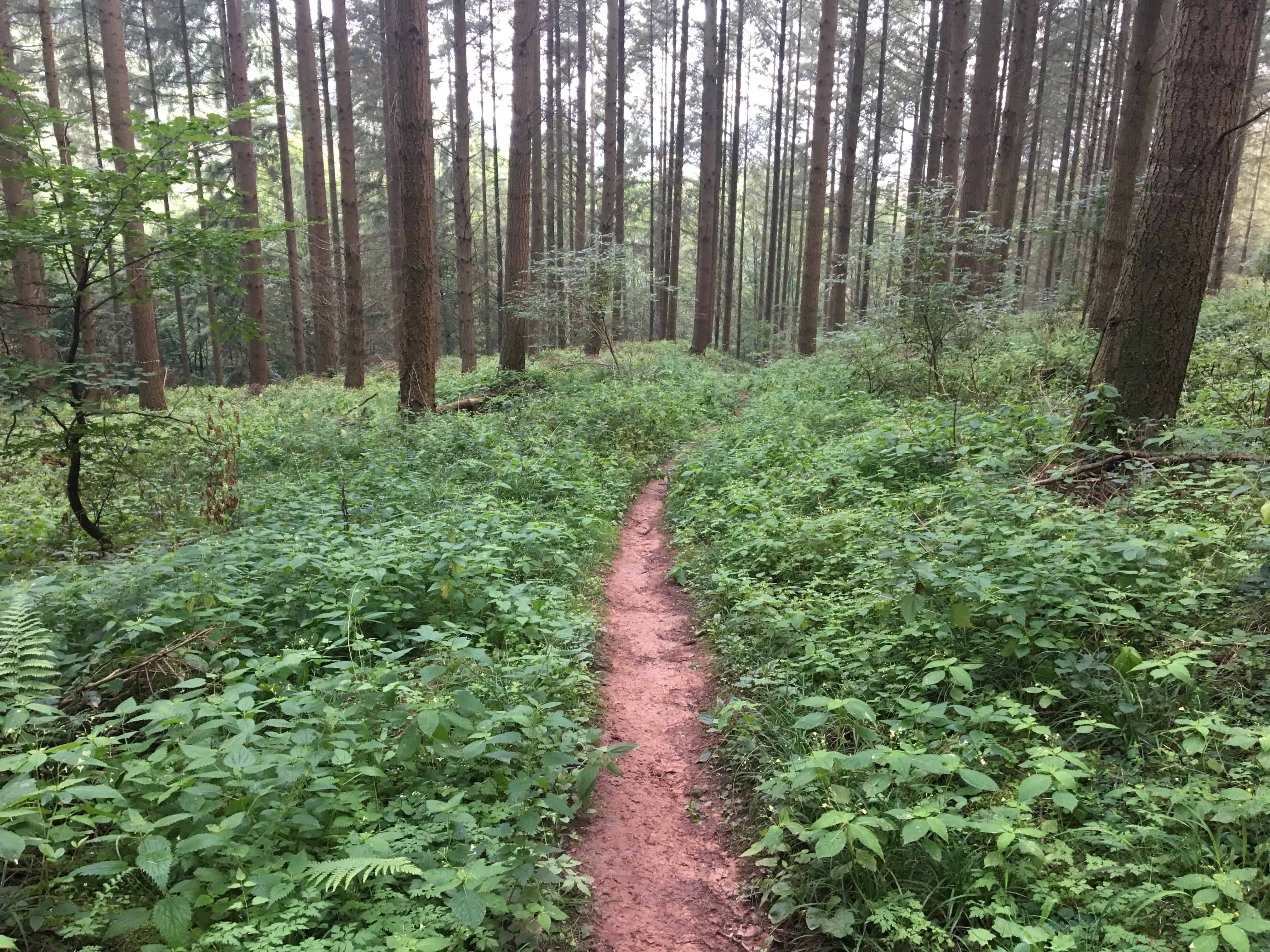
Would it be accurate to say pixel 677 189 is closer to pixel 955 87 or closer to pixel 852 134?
pixel 852 134

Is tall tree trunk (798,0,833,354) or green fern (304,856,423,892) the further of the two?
tall tree trunk (798,0,833,354)

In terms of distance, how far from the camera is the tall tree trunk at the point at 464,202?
15.3 m

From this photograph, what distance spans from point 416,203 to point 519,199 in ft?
17.0

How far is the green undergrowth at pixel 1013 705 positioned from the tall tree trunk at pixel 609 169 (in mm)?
11102

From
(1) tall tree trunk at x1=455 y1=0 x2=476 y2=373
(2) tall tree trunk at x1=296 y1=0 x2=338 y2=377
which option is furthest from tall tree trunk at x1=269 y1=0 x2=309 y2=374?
(1) tall tree trunk at x1=455 y1=0 x2=476 y2=373

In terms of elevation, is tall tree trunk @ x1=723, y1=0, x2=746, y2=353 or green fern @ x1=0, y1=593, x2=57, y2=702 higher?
tall tree trunk @ x1=723, y1=0, x2=746, y2=353

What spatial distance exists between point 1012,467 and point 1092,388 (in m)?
0.88

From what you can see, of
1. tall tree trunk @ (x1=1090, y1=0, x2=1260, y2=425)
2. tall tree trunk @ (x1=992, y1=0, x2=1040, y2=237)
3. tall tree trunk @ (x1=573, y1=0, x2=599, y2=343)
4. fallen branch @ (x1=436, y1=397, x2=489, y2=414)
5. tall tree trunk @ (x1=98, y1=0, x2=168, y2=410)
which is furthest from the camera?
tall tree trunk @ (x1=573, y1=0, x2=599, y2=343)

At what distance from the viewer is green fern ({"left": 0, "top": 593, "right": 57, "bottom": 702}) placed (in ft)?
9.02

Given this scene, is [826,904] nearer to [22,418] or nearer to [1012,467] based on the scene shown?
[1012,467]

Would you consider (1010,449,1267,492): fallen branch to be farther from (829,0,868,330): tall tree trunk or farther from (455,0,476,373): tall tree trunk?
(829,0,868,330): tall tree trunk

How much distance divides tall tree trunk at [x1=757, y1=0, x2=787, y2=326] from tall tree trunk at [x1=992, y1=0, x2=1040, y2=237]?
12972 mm

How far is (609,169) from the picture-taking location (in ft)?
70.2

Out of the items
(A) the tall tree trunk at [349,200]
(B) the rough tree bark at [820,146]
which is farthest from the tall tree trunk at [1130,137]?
(A) the tall tree trunk at [349,200]
